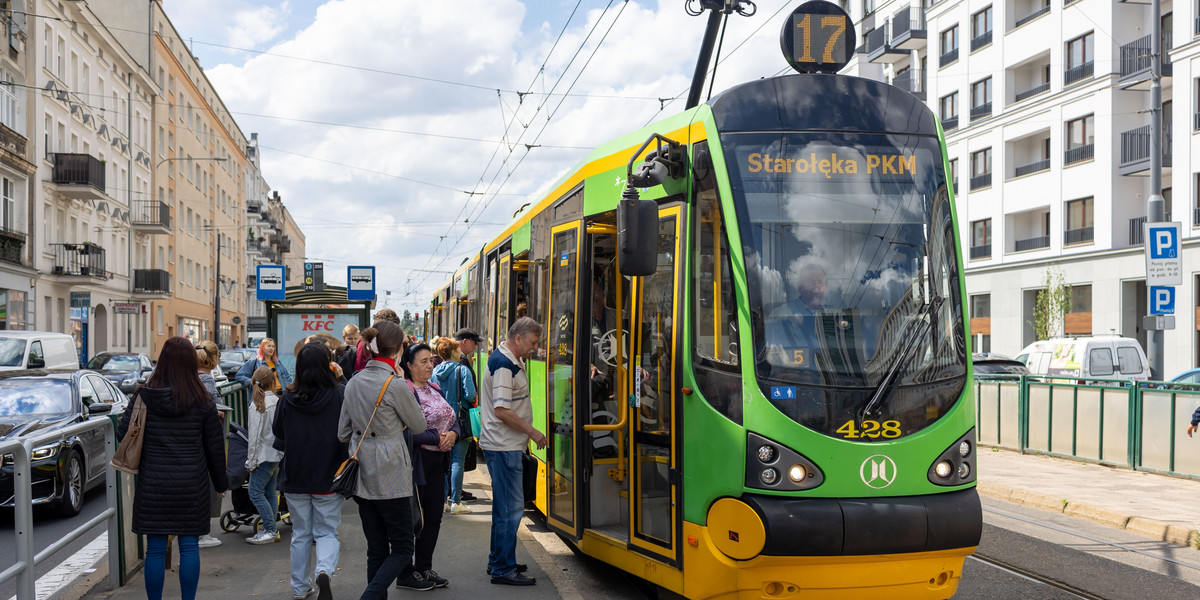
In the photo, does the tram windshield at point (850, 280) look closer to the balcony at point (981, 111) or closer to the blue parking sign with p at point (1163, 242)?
the blue parking sign with p at point (1163, 242)

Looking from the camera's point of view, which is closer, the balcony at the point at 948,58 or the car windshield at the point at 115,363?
the car windshield at the point at 115,363

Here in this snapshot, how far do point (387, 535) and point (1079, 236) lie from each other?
3584 centimetres

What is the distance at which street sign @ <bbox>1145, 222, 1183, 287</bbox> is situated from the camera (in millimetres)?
14930

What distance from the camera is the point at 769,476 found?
557 cm

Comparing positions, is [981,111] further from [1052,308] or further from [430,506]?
[430,506]

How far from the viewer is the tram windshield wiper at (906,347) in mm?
5664

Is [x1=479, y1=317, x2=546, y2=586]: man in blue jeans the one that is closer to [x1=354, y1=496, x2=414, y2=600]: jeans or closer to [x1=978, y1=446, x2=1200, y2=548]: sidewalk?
[x1=354, y1=496, x2=414, y2=600]: jeans

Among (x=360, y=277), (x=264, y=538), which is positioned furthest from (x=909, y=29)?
(x=264, y=538)

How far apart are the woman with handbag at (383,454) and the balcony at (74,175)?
36.0m

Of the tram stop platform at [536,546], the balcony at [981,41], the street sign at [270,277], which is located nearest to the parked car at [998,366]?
the tram stop platform at [536,546]

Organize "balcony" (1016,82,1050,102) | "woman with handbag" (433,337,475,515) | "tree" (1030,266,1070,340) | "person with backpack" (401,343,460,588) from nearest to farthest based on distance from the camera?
"person with backpack" (401,343,460,588) < "woman with handbag" (433,337,475,515) < "tree" (1030,266,1070,340) < "balcony" (1016,82,1050,102)

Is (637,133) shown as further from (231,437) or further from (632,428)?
(231,437)

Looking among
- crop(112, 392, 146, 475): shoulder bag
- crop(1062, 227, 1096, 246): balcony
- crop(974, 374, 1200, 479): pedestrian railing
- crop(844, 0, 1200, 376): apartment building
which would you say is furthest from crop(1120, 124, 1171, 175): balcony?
crop(112, 392, 146, 475): shoulder bag

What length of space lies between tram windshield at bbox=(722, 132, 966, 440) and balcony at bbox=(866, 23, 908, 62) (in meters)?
41.8
